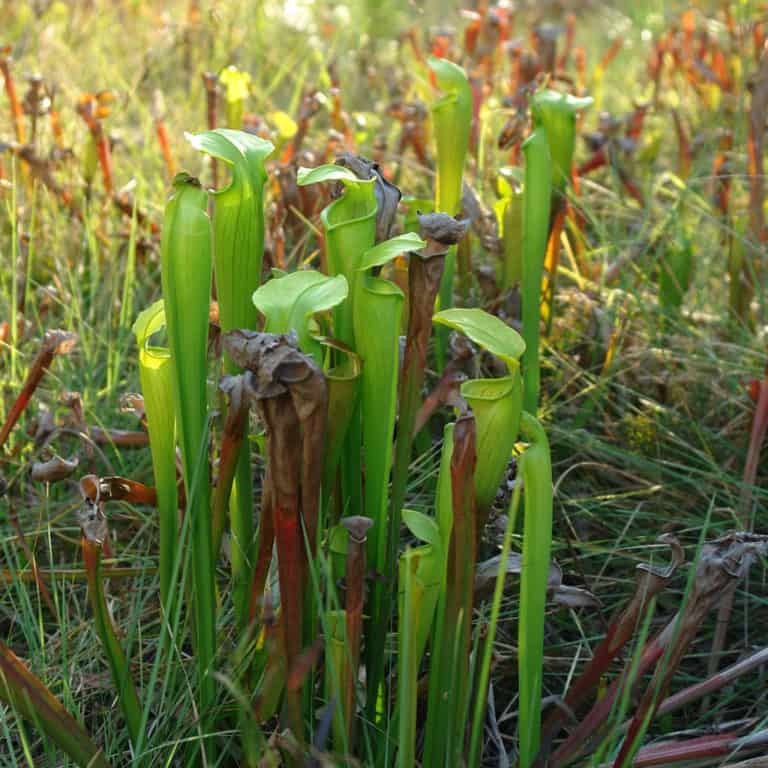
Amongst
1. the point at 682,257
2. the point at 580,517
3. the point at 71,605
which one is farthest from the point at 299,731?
the point at 682,257

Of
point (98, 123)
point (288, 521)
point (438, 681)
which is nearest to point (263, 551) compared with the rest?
point (288, 521)

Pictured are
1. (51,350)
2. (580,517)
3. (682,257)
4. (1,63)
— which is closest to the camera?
(51,350)

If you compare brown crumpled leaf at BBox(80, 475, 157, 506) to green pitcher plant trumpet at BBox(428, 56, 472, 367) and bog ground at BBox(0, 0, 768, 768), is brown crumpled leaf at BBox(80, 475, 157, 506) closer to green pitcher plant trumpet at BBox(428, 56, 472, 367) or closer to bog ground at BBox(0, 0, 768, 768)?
bog ground at BBox(0, 0, 768, 768)

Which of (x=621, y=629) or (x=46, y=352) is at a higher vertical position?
(x=46, y=352)

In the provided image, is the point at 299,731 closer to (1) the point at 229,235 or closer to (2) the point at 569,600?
(2) the point at 569,600

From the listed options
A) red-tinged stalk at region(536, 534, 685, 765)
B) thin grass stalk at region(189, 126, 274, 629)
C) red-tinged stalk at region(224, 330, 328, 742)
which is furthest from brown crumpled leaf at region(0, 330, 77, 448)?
red-tinged stalk at region(536, 534, 685, 765)

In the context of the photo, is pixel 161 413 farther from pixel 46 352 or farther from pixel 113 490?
pixel 46 352
